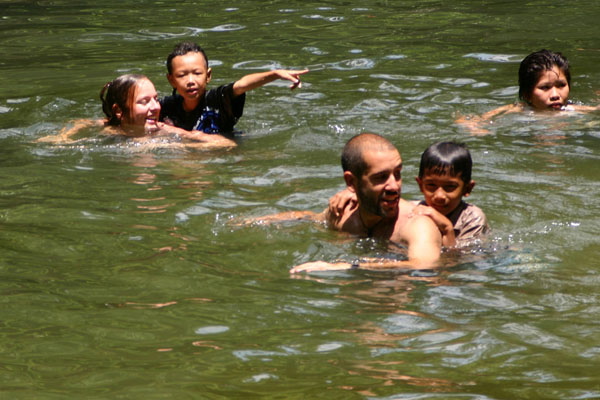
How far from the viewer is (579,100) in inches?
429

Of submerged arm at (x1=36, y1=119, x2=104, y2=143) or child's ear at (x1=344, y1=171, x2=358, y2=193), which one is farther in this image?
submerged arm at (x1=36, y1=119, x2=104, y2=143)

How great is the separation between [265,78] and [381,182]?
3.12 metres

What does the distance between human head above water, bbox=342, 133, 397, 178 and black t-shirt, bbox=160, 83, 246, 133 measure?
11.9ft

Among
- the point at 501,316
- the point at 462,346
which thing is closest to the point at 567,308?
the point at 501,316

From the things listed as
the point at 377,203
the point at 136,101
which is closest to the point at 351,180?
the point at 377,203

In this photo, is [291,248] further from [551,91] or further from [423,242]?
[551,91]

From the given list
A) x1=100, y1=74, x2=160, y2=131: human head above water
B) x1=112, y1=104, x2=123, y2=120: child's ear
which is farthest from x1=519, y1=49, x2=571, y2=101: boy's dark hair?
x1=112, y1=104, x2=123, y2=120: child's ear

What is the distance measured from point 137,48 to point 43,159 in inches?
220

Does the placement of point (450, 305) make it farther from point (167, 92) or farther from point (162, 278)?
point (167, 92)

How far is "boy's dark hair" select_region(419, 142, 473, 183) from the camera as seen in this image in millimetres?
6445

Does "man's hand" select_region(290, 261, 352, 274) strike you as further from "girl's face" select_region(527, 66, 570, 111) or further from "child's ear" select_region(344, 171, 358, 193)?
"girl's face" select_region(527, 66, 570, 111)

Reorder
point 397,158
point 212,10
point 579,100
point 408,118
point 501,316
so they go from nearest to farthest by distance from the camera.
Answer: point 501,316
point 397,158
point 408,118
point 579,100
point 212,10

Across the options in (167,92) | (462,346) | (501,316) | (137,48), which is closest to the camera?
(462,346)

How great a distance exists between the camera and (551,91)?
33.4ft
